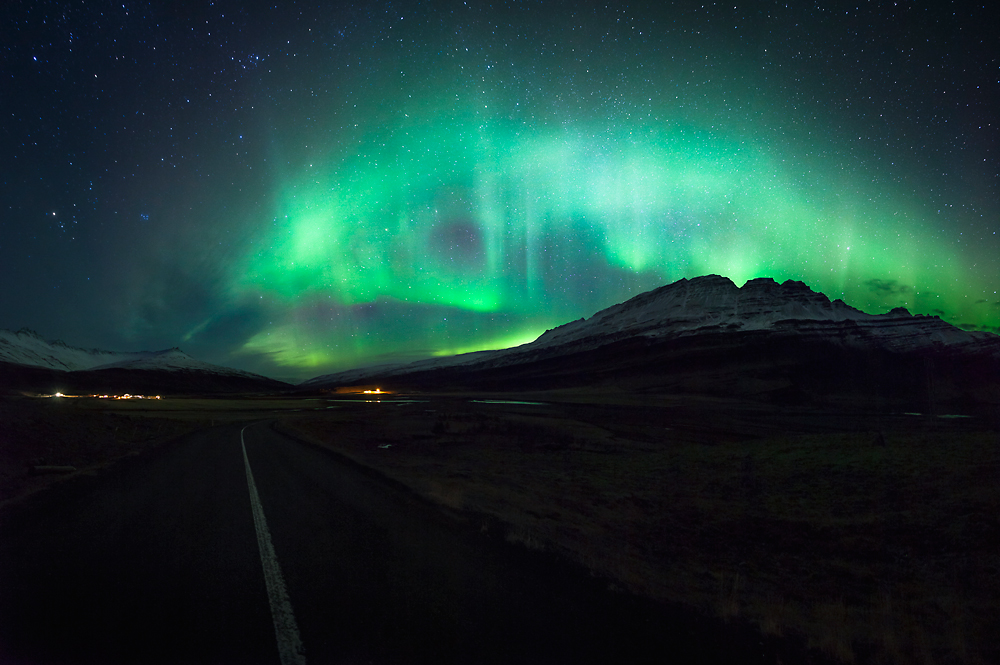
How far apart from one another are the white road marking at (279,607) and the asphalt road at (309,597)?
4 centimetres

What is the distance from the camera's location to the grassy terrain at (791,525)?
700cm

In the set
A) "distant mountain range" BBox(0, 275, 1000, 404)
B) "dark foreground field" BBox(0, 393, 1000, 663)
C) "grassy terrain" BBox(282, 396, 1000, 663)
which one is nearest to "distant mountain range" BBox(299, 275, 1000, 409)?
"distant mountain range" BBox(0, 275, 1000, 404)

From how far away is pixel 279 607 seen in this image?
5.71 metres

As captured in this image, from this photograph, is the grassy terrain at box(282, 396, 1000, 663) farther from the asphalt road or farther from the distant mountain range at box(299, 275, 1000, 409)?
the distant mountain range at box(299, 275, 1000, 409)

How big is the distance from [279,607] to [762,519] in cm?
1286

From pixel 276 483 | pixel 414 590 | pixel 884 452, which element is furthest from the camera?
pixel 884 452

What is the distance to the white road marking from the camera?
183 inches

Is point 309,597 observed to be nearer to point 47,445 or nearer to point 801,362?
point 47,445

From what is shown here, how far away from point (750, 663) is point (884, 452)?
2096 centimetres

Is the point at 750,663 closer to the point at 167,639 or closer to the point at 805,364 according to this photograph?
the point at 167,639

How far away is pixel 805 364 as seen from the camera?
490ft

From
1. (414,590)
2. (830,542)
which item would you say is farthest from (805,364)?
(414,590)

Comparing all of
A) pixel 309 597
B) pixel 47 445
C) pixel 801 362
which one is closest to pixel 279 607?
pixel 309 597

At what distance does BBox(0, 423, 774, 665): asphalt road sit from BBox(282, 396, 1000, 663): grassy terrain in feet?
4.27
